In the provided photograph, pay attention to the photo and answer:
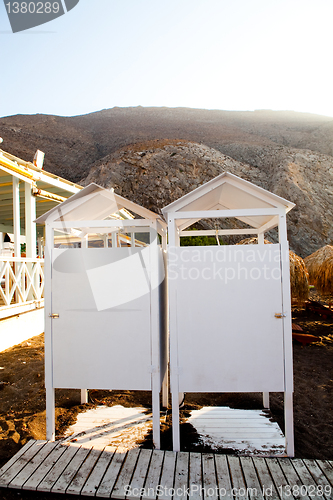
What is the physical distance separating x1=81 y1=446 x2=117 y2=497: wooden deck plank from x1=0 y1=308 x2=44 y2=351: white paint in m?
4.32

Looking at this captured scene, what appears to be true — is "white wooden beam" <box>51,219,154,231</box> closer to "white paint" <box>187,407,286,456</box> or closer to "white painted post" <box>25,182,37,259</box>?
"white paint" <box>187,407,286,456</box>

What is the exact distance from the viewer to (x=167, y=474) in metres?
2.76

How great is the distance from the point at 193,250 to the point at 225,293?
56 cm

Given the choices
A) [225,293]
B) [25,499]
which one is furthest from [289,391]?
[25,499]

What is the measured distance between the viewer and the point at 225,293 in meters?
3.23

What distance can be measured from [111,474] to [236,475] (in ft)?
3.67

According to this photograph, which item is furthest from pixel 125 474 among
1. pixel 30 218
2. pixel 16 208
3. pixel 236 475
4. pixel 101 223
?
pixel 30 218

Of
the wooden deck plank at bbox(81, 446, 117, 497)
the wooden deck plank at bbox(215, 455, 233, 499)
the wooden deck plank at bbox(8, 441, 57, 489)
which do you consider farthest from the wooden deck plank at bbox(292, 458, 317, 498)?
the wooden deck plank at bbox(8, 441, 57, 489)

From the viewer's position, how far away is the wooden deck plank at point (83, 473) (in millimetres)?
2578

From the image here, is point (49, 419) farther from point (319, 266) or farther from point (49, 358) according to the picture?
point (319, 266)

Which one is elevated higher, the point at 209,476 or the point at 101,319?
the point at 101,319

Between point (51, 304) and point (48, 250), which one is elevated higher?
point (48, 250)

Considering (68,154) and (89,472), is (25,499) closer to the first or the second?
(89,472)

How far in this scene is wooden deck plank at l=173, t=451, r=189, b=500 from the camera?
99.6 inches
